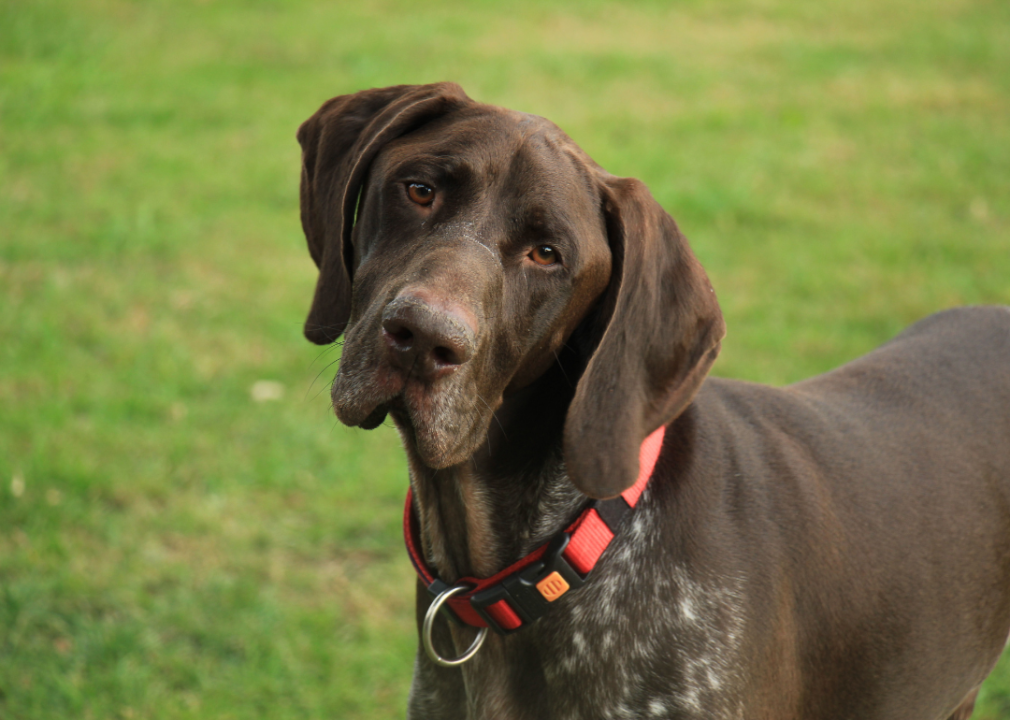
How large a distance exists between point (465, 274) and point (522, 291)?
0.66 feet

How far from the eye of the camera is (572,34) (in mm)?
12664

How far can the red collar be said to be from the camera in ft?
8.68

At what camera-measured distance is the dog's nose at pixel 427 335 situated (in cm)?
225

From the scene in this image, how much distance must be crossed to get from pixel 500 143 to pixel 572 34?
419 inches

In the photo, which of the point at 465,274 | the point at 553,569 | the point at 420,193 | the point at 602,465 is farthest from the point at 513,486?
the point at 420,193

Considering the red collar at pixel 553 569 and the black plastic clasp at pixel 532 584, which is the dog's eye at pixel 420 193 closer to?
the red collar at pixel 553 569

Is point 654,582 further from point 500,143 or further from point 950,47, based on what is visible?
point 950,47

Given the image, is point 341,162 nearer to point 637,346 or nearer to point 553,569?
point 637,346

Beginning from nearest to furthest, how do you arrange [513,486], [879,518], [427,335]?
[427,335] → [513,486] → [879,518]

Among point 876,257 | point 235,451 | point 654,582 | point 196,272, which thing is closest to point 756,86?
point 876,257

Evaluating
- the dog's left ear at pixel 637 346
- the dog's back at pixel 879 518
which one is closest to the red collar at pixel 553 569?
the dog's left ear at pixel 637 346

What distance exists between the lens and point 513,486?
2.82 metres

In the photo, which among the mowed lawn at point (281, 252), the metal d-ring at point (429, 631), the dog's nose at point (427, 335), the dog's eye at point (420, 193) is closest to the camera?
the dog's nose at point (427, 335)

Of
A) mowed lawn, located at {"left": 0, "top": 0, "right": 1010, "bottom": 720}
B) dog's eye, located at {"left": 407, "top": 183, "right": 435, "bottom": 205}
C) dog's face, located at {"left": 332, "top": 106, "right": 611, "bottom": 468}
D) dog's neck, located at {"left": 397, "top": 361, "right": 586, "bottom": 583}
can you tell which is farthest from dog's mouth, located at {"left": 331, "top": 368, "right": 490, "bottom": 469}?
mowed lawn, located at {"left": 0, "top": 0, "right": 1010, "bottom": 720}
